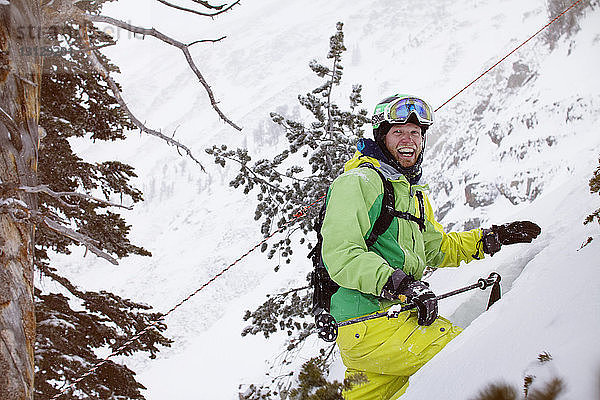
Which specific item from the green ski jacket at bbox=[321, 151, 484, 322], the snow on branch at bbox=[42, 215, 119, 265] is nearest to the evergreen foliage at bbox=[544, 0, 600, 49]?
the green ski jacket at bbox=[321, 151, 484, 322]

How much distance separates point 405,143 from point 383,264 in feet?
4.20

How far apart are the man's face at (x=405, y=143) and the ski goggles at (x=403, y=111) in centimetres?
6

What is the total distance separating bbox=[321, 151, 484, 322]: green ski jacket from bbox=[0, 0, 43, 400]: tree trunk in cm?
200

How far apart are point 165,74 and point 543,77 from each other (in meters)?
175

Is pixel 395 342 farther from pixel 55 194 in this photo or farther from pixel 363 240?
pixel 55 194

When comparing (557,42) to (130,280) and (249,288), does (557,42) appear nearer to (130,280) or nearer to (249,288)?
(249,288)

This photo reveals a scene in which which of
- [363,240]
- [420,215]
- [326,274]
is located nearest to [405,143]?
[420,215]

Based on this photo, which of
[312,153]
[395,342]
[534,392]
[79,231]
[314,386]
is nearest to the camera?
[534,392]

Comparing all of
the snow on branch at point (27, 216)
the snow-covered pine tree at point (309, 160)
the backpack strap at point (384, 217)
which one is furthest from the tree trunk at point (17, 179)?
the snow-covered pine tree at point (309, 160)

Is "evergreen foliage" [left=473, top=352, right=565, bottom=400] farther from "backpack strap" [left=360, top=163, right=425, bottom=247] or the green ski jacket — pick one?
"backpack strap" [left=360, top=163, right=425, bottom=247]

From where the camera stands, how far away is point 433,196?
3338cm

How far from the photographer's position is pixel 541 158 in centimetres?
2288

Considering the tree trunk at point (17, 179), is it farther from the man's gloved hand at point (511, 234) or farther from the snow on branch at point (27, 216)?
the man's gloved hand at point (511, 234)

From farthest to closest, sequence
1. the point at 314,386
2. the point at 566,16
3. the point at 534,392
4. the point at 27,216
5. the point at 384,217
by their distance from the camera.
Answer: the point at 566,16 → the point at 314,386 → the point at 384,217 → the point at 27,216 → the point at 534,392
